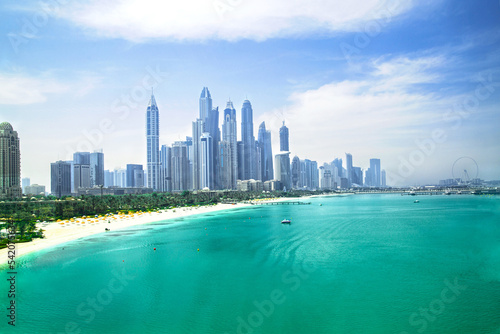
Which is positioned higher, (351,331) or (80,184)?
(80,184)

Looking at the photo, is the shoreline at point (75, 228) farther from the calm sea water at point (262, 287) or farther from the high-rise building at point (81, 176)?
the high-rise building at point (81, 176)

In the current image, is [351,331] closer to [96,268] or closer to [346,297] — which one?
[346,297]

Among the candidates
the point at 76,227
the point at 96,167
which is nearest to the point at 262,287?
the point at 76,227

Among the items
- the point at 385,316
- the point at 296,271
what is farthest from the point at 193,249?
the point at 385,316

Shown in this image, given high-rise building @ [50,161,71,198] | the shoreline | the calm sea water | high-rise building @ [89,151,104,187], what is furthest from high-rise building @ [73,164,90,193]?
the calm sea water

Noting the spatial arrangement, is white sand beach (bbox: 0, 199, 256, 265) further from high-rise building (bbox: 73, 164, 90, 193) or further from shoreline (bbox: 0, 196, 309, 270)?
high-rise building (bbox: 73, 164, 90, 193)
